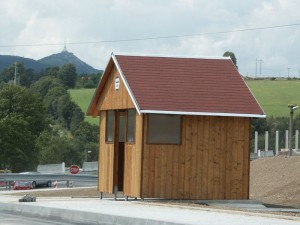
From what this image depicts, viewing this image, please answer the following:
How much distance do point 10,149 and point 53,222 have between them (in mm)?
81557

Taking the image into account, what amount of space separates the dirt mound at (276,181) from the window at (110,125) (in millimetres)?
6728

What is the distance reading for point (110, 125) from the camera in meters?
31.3

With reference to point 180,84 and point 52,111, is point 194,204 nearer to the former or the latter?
point 180,84

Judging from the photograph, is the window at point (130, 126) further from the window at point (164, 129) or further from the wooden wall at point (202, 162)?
the wooden wall at point (202, 162)

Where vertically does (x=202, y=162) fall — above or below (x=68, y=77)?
below

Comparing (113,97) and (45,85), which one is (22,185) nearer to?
(113,97)

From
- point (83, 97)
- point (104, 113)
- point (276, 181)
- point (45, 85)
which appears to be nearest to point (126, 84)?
point (104, 113)

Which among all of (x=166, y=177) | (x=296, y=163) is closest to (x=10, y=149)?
(x=296, y=163)

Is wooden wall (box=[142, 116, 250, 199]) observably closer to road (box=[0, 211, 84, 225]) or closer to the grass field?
road (box=[0, 211, 84, 225])

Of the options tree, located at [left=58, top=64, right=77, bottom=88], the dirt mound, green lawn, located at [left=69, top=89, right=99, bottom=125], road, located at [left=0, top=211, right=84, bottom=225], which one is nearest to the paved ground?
road, located at [left=0, top=211, right=84, bottom=225]

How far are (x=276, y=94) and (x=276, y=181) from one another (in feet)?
336

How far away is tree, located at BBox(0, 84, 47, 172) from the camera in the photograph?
103562 mm

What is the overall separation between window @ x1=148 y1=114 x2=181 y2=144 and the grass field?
100 meters

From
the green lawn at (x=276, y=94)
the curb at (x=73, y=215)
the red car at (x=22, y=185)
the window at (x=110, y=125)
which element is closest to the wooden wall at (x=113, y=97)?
the window at (x=110, y=125)
